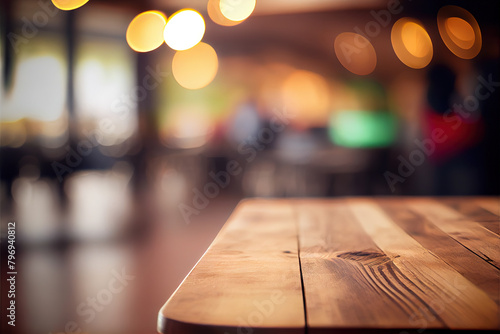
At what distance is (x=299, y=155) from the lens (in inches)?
261

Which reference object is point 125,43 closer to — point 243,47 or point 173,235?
point 243,47

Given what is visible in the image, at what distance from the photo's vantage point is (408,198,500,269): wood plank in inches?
36.8

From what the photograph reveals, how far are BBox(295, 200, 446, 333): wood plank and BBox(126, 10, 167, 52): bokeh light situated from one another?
4432mm

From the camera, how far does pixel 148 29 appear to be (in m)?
5.76

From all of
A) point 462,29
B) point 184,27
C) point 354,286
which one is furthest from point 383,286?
point 462,29

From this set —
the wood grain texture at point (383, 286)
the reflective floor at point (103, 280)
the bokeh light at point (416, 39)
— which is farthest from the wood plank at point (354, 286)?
the bokeh light at point (416, 39)

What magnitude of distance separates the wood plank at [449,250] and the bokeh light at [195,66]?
8.06 meters

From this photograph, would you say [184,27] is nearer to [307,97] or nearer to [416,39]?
A: [416,39]

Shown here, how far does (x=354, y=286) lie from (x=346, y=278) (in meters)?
0.04

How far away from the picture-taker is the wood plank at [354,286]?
600 millimetres

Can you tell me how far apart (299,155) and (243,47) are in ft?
11.4

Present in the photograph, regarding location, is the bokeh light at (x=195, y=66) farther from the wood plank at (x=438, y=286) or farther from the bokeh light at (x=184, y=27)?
the wood plank at (x=438, y=286)

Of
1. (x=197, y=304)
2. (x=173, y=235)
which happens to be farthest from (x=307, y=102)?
(x=197, y=304)

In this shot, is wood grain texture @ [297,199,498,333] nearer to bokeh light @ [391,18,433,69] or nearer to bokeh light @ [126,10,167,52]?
bokeh light @ [126,10,167,52]
